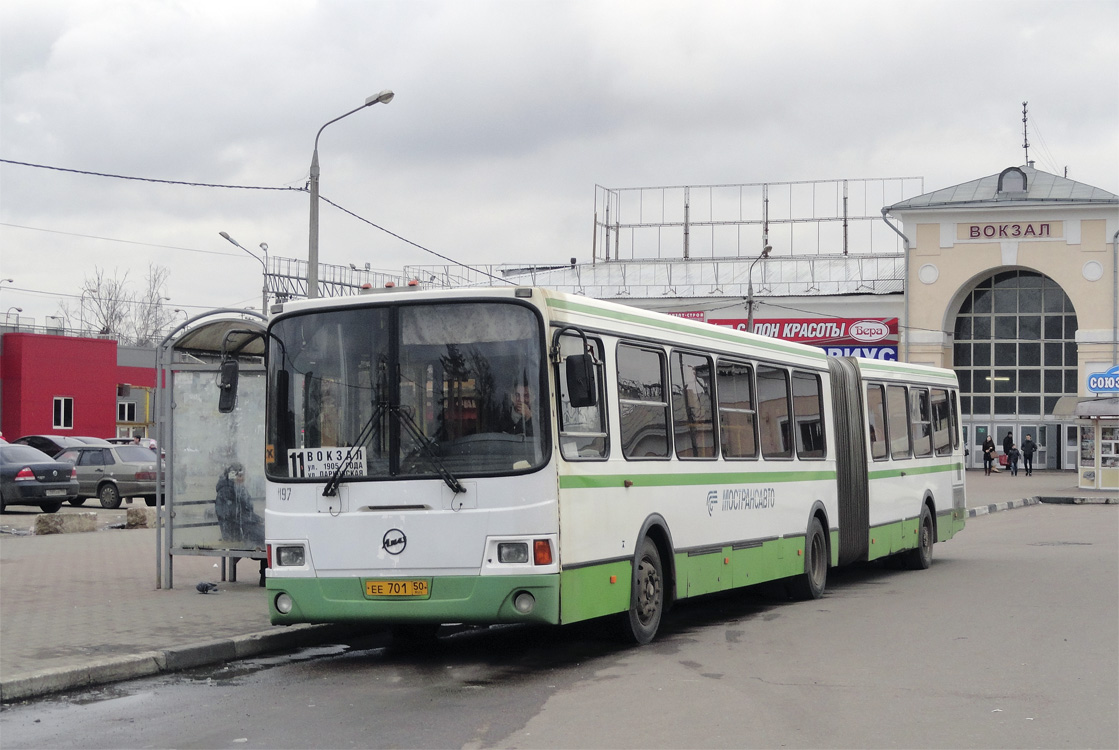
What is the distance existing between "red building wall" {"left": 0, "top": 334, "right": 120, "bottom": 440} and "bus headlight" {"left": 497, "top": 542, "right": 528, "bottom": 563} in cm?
4956

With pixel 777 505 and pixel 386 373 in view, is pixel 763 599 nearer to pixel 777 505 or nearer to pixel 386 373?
pixel 777 505

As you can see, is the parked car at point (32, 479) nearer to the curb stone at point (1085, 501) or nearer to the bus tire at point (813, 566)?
the bus tire at point (813, 566)

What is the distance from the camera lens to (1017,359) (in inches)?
2304

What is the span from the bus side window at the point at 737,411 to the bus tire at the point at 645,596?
190 cm

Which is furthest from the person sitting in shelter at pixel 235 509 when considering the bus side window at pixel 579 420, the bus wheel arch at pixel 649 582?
the bus side window at pixel 579 420

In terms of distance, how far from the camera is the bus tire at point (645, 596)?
1051 cm

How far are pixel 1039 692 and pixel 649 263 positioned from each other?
58.6 metres

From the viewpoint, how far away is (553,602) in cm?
920

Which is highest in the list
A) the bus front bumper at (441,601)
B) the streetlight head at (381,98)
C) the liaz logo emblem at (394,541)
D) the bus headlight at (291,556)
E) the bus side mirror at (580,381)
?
the streetlight head at (381,98)

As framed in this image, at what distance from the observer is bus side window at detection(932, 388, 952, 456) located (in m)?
19.5

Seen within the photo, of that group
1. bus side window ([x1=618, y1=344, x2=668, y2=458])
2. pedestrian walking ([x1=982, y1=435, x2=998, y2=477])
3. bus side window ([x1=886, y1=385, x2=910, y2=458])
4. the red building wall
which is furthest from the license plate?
the red building wall

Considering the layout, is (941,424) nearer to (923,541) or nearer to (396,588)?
(923,541)

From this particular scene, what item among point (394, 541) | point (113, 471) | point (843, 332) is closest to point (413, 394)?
point (394, 541)

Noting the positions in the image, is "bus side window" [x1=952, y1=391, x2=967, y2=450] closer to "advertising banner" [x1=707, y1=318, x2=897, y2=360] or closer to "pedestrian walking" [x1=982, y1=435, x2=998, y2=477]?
"pedestrian walking" [x1=982, y1=435, x2=998, y2=477]
